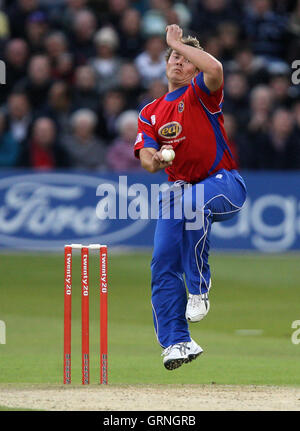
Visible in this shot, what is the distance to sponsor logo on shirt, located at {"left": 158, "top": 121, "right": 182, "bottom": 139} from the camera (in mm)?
7527

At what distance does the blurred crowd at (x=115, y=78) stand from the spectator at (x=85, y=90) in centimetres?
2

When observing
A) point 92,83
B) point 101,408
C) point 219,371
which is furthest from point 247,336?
point 92,83

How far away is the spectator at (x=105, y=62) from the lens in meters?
17.0

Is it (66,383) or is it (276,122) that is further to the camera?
(276,122)

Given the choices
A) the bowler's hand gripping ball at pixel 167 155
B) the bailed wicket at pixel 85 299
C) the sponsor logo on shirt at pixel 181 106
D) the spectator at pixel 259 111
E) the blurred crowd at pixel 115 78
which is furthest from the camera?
the spectator at pixel 259 111

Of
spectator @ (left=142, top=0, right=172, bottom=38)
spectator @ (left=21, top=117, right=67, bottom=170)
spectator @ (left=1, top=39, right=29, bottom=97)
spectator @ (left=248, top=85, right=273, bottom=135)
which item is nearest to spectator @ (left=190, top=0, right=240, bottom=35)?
spectator @ (left=142, top=0, right=172, bottom=38)

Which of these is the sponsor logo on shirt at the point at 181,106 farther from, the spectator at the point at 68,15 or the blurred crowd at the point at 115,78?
the spectator at the point at 68,15

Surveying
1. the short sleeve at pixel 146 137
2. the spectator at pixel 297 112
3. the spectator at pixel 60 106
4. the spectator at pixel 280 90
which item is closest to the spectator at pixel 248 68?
the spectator at pixel 280 90

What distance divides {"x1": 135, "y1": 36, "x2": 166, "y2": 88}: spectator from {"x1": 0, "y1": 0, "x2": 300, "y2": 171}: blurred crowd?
2cm

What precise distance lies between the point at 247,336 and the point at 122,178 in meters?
5.58

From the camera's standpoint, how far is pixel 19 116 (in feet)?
54.1

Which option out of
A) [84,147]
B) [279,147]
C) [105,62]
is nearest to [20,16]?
[105,62]

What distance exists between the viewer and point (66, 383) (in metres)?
7.73
